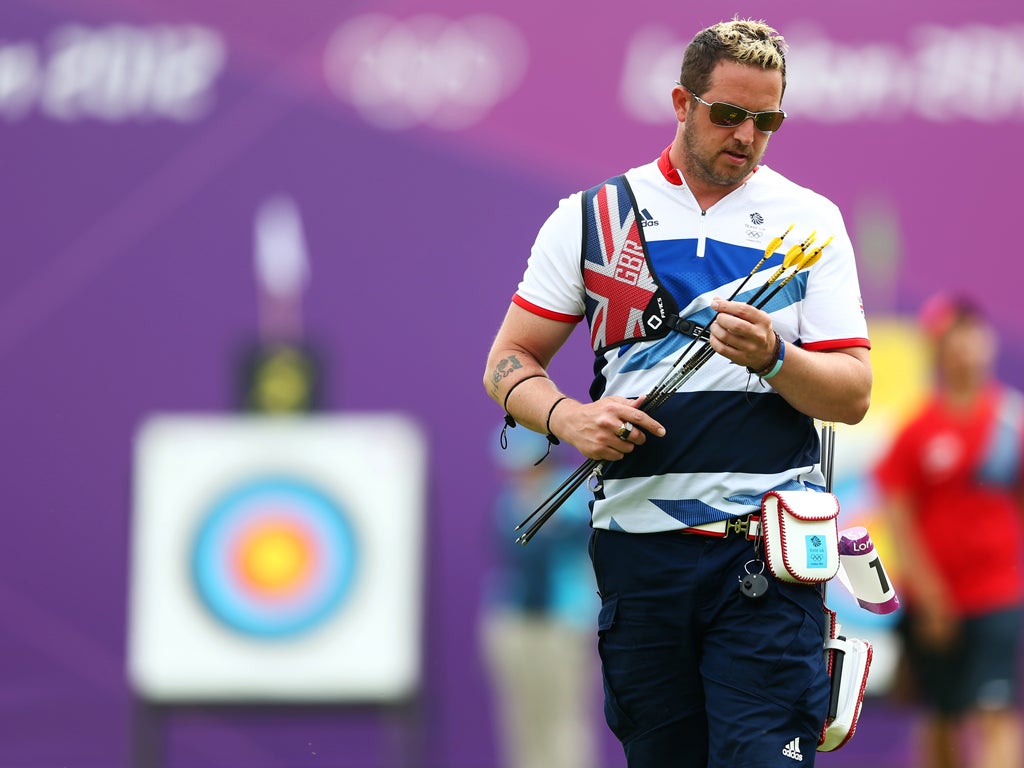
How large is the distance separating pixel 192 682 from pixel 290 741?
0.48 meters

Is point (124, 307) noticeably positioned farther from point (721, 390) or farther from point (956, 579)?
point (721, 390)

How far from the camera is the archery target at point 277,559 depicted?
7.27 metres

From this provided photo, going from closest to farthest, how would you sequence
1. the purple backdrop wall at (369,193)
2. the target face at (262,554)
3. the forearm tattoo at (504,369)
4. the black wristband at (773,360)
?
1. the black wristband at (773,360)
2. the forearm tattoo at (504,369)
3. the purple backdrop wall at (369,193)
4. the target face at (262,554)

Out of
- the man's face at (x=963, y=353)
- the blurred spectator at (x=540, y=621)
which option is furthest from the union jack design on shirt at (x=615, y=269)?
the blurred spectator at (x=540, y=621)

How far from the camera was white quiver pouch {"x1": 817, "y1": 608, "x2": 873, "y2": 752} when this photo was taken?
298 cm

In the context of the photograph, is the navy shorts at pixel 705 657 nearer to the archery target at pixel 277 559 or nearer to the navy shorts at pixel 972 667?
the navy shorts at pixel 972 667

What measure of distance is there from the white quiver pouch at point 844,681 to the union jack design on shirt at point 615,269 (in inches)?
23.2

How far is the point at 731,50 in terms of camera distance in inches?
115

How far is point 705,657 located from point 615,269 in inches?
25.8

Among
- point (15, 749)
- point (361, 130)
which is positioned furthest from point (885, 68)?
point (15, 749)

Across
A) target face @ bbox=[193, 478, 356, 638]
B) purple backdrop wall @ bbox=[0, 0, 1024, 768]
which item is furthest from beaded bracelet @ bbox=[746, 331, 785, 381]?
target face @ bbox=[193, 478, 356, 638]

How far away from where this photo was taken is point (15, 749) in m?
7.11

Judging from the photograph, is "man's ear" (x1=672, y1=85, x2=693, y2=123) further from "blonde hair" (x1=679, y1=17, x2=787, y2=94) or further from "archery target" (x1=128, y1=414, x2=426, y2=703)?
"archery target" (x1=128, y1=414, x2=426, y2=703)

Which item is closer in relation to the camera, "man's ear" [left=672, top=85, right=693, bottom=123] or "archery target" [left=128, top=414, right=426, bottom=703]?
"man's ear" [left=672, top=85, right=693, bottom=123]
